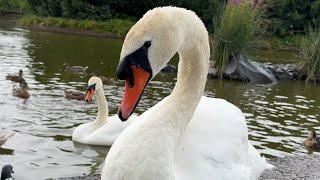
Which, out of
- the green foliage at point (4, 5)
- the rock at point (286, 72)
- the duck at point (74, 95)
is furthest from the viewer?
the green foliage at point (4, 5)

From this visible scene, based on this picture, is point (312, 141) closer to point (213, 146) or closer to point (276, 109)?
point (276, 109)

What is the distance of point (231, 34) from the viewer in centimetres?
1895

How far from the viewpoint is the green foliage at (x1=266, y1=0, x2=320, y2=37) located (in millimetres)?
43438

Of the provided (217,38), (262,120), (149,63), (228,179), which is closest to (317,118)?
(262,120)

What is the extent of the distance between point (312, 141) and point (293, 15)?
117ft

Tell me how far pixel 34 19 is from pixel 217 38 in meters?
A: 23.3

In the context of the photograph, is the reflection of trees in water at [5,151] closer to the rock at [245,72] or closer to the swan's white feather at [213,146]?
the swan's white feather at [213,146]

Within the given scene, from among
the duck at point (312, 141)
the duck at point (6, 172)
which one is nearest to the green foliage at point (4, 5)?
the duck at point (312, 141)

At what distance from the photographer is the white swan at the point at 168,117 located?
3320 mm

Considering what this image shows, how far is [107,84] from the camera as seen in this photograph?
15.3 metres

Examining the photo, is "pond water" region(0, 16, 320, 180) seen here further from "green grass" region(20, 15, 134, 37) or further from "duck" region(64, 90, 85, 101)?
"green grass" region(20, 15, 134, 37)

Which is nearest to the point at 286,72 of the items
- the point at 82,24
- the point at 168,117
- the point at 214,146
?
the point at 214,146

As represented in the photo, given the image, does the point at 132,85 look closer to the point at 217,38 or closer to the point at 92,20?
the point at 217,38

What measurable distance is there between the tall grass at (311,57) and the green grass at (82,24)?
18.7 meters
